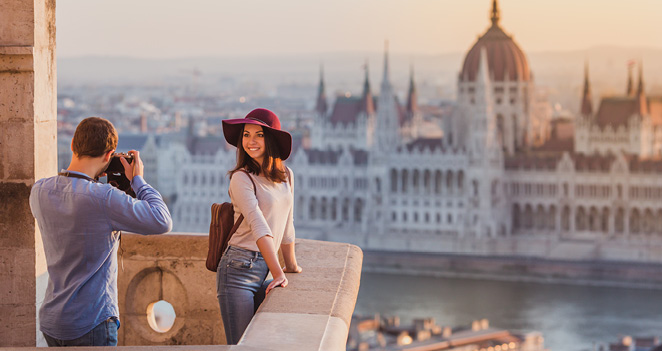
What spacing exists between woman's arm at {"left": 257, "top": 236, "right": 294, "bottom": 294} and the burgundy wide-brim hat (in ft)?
0.41

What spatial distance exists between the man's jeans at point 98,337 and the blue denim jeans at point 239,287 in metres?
0.15

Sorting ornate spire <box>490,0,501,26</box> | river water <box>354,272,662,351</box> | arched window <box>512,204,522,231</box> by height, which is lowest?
river water <box>354,272,662,351</box>

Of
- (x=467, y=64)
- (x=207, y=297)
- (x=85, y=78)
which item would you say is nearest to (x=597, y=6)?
(x=467, y=64)

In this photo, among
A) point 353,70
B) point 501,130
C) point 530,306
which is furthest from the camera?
point 353,70

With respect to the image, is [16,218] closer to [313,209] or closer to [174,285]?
[174,285]

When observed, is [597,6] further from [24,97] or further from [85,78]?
[24,97]

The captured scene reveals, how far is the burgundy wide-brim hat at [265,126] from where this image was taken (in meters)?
1.35

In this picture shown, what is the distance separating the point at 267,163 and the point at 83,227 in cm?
28

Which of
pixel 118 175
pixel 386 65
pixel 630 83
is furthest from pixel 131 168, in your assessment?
pixel 630 83

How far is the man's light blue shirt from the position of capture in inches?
44.9

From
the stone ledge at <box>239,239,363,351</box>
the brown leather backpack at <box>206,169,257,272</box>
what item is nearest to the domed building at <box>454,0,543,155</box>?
the stone ledge at <box>239,239,363,351</box>

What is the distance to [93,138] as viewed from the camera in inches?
45.1

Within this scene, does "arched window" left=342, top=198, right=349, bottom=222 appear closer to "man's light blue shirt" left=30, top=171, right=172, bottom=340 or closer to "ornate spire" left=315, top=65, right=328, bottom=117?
"ornate spire" left=315, top=65, right=328, bottom=117

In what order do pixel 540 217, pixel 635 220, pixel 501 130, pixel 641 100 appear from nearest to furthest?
1. pixel 635 220
2. pixel 540 217
3. pixel 641 100
4. pixel 501 130
